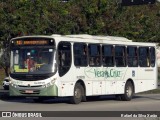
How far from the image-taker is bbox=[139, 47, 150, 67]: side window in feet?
106

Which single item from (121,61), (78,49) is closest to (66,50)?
(78,49)

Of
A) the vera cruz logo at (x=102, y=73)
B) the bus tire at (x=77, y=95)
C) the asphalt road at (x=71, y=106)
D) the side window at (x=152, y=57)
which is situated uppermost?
the side window at (x=152, y=57)

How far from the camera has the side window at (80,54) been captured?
27.5m

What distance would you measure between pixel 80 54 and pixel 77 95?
1.80 m

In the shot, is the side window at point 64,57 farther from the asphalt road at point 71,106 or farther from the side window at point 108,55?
the side window at point 108,55

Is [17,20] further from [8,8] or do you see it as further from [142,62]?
[142,62]

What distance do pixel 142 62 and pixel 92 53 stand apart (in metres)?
4.54

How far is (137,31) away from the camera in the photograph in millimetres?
47438

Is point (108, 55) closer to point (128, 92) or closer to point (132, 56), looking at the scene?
point (132, 56)

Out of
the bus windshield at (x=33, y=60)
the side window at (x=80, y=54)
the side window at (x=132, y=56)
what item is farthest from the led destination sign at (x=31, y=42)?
the side window at (x=132, y=56)

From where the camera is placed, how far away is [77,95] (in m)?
27.6

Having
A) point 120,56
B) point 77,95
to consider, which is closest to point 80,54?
point 77,95

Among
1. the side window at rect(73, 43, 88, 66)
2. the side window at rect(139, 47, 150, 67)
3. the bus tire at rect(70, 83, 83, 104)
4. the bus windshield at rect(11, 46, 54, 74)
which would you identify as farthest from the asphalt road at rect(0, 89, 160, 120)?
the side window at rect(139, 47, 150, 67)

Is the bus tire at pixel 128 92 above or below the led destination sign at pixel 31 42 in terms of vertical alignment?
below
